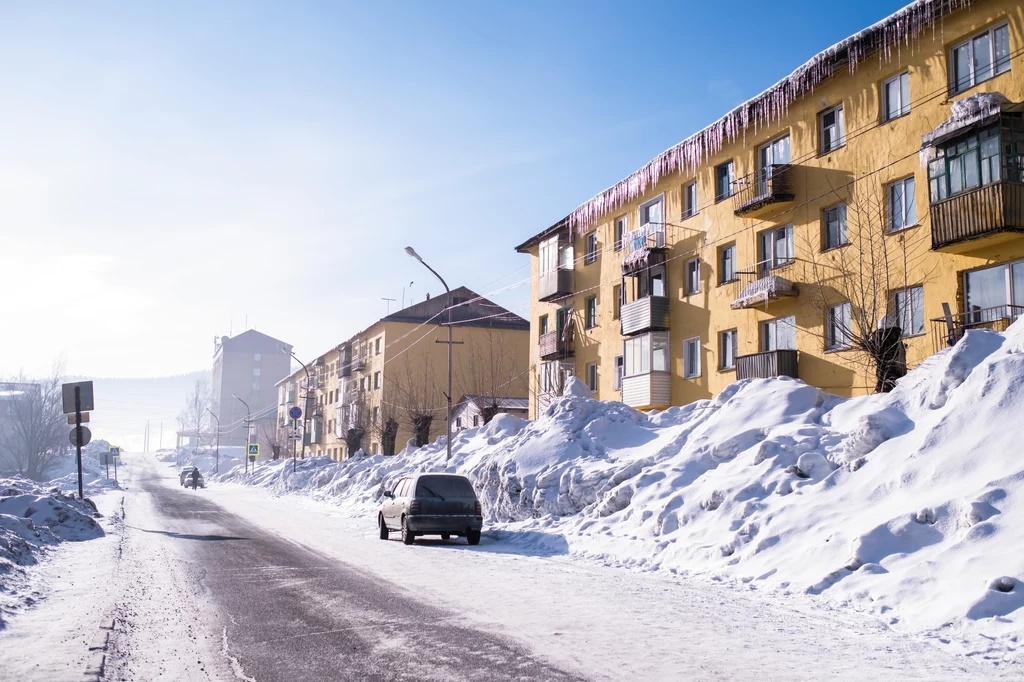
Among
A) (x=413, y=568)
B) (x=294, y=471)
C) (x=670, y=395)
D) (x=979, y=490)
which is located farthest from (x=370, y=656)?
(x=294, y=471)

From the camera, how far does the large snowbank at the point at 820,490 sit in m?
8.46

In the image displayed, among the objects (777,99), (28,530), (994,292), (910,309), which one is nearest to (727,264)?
(777,99)

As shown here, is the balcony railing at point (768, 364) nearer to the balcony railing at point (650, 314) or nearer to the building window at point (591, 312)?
the balcony railing at point (650, 314)

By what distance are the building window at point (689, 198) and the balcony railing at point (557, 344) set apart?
30.4ft

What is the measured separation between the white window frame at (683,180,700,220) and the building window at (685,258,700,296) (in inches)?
68.2

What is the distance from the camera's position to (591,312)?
37.0 meters

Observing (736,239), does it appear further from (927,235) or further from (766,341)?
(927,235)

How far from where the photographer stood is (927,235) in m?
20.4

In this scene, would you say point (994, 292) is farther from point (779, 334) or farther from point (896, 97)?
point (779, 334)

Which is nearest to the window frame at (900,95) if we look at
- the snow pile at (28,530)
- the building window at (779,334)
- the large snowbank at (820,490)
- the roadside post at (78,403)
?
the building window at (779,334)

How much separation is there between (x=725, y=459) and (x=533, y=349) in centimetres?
2558

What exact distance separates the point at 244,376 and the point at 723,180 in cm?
11921

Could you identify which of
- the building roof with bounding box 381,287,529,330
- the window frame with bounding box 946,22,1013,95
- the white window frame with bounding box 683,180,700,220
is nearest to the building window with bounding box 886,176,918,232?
the window frame with bounding box 946,22,1013,95

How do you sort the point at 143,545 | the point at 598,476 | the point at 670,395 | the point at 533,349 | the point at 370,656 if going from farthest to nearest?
the point at 533,349, the point at 670,395, the point at 598,476, the point at 143,545, the point at 370,656
